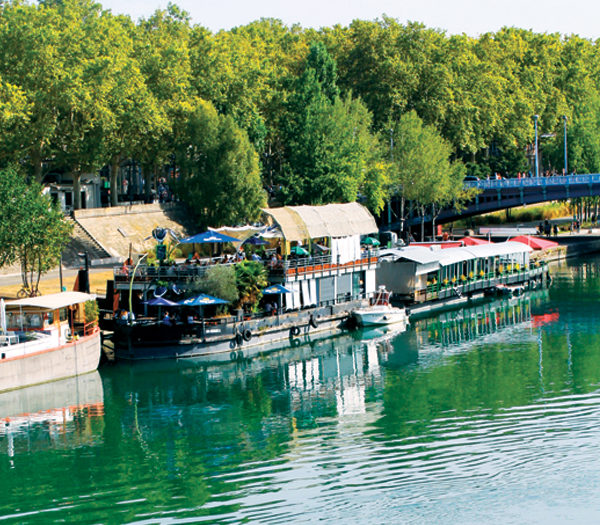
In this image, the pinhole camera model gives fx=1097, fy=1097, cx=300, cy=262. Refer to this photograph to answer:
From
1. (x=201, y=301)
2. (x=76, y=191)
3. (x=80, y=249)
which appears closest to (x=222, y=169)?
(x=76, y=191)

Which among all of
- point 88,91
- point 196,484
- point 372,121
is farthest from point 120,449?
point 372,121

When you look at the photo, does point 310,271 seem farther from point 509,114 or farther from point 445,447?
point 509,114

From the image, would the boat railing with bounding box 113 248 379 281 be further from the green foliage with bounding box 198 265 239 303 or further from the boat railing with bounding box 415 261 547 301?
the boat railing with bounding box 415 261 547 301

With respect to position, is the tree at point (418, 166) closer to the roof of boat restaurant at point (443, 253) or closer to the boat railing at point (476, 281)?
the boat railing at point (476, 281)

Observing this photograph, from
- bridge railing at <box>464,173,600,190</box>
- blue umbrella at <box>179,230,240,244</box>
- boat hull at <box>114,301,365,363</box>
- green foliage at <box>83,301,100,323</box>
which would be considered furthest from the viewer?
bridge railing at <box>464,173,600,190</box>

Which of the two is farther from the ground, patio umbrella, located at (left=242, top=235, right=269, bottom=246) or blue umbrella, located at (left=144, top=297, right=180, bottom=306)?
patio umbrella, located at (left=242, top=235, right=269, bottom=246)

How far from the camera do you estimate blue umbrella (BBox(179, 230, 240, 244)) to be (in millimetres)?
72000

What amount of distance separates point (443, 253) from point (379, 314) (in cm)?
1584

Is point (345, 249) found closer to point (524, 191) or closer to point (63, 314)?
point (63, 314)

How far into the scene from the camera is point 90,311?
63.1 m

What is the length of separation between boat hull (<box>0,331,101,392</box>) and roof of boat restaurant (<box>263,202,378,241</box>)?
1802cm

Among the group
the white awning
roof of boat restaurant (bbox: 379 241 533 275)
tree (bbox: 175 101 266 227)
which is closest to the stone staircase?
tree (bbox: 175 101 266 227)

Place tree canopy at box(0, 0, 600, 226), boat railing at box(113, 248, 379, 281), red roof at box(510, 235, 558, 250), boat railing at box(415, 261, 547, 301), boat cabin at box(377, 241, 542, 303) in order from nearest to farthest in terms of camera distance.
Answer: boat railing at box(113, 248, 379, 281)
boat cabin at box(377, 241, 542, 303)
boat railing at box(415, 261, 547, 301)
tree canopy at box(0, 0, 600, 226)
red roof at box(510, 235, 558, 250)

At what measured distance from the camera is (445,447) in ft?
149
